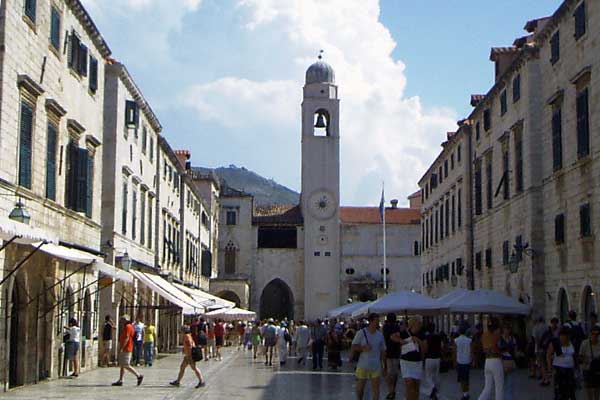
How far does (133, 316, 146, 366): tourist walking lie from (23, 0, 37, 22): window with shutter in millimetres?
13238

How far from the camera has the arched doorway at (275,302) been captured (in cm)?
7969

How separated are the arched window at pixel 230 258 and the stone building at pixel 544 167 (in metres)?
40.0

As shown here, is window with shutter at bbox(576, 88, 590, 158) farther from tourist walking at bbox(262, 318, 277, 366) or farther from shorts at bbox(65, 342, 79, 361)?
tourist walking at bbox(262, 318, 277, 366)

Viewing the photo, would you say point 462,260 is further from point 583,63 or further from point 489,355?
point 489,355

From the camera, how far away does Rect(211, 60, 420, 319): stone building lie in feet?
249

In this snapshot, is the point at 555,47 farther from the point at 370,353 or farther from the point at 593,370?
the point at 370,353

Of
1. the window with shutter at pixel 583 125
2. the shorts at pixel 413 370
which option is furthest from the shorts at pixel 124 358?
the window with shutter at pixel 583 125

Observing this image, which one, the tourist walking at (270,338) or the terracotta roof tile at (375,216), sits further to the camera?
the terracotta roof tile at (375,216)

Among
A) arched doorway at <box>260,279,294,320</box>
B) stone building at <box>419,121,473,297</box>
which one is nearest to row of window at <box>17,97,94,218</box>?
stone building at <box>419,121,473,297</box>

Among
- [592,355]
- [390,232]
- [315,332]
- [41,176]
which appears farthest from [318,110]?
[592,355]

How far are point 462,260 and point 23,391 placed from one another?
2744 cm

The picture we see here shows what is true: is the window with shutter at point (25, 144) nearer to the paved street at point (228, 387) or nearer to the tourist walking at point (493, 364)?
the paved street at point (228, 387)

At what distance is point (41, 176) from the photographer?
21.8 m

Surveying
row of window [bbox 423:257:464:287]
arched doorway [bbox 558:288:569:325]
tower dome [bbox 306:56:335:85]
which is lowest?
arched doorway [bbox 558:288:569:325]
